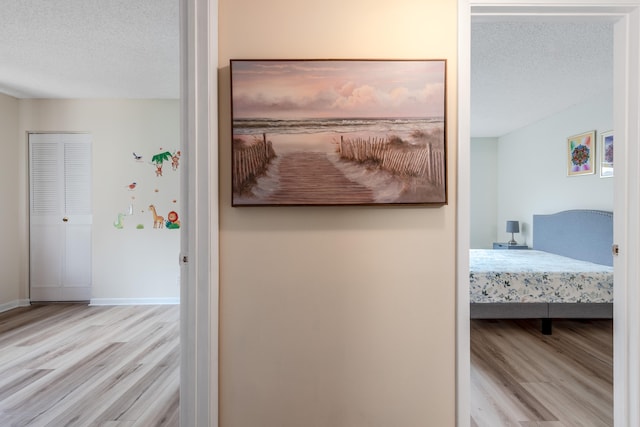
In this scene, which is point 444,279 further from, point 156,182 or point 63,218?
point 63,218

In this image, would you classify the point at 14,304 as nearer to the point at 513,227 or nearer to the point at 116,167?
the point at 116,167

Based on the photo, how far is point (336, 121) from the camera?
143cm

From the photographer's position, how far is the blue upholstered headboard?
345 centimetres

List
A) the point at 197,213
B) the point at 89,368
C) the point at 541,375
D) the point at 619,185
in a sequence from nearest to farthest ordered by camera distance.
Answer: the point at 197,213 → the point at 619,185 → the point at 541,375 → the point at 89,368

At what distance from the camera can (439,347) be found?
148cm

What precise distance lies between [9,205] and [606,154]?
676 centimetres

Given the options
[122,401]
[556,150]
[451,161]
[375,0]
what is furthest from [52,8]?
[556,150]

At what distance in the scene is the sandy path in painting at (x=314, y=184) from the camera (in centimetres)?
144

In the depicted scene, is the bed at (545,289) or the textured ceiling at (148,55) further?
the bed at (545,289)

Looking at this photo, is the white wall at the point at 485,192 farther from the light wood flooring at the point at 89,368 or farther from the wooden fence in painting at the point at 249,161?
the wooden fence in painting at the point at 249,161

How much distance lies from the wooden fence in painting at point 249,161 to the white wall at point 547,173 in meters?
3.91

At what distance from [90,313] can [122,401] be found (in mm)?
2230

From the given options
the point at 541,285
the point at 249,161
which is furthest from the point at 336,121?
the point at 541,285

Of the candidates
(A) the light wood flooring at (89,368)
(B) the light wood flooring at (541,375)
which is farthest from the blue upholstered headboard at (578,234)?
(A) the light wood flooring at (89,368)
